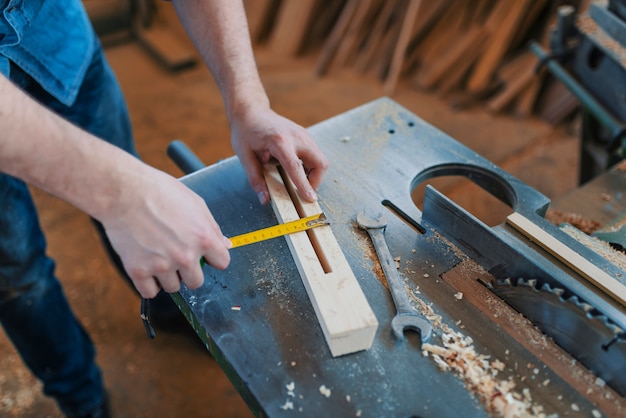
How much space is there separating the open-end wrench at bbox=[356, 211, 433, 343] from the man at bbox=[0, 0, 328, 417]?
18 centimetres

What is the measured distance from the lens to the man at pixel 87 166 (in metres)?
1.02

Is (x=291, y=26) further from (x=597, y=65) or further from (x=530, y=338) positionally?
(x=530, y=338)

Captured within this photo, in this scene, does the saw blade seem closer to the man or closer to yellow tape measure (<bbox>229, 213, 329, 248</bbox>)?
yellow tape measure (<bbox>229, 213, 329, 248</bbox>)

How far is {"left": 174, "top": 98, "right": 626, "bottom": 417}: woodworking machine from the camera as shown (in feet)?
3.37

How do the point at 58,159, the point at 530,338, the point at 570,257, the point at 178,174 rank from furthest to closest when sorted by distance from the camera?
the point at 178,174
the point at 570,257
the point at 530,338
the point at 58,159

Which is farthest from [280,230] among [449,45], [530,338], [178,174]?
[449,45]

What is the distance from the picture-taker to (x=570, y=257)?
1238 mm

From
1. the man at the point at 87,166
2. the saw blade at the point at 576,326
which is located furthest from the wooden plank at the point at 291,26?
the saw blade at the point at 576,326

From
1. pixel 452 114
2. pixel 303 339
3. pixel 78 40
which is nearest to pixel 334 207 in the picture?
pixel 303 339

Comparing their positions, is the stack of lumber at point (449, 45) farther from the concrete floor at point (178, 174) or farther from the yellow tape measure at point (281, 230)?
the yellow tape measure at point (281, 230)

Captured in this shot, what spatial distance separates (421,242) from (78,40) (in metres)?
1.28

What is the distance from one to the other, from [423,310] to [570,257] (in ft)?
1.26

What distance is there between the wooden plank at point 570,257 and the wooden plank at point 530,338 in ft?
0.53

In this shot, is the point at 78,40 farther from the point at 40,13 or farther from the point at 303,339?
the point at 303,339
